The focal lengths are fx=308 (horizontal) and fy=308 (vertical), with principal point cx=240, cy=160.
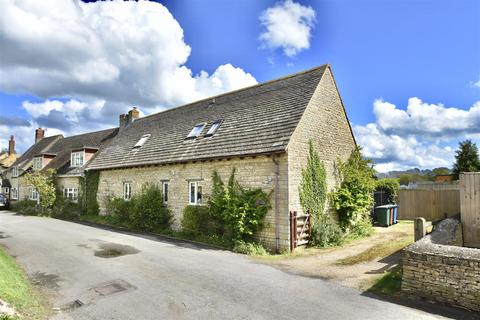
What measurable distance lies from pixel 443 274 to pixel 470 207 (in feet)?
17.3

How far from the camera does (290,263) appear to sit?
34.5ft

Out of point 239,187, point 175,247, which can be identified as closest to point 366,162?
point 239,187

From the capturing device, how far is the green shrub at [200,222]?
14284mm

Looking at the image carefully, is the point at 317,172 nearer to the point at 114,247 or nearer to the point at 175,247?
the point at 175,247

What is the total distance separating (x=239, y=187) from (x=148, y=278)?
5970mm

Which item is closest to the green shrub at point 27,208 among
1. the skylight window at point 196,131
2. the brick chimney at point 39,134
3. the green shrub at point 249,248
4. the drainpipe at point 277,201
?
the brick chimney at point 39,134

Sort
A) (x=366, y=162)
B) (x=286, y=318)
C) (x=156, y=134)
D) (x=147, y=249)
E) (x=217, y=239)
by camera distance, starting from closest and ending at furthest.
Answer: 1. (x=286, y=318)
2. (x=147, y=249)
3. (x=217, y=239)
4. (x=366, y=162)
5. (x=156, y=134)

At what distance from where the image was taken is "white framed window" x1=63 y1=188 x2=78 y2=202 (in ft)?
88.5

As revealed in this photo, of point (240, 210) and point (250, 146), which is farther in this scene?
point (250, 146)

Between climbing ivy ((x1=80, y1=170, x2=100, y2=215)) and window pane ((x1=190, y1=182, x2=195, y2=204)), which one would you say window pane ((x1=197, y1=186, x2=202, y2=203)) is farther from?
climbing ivy ((x1=80, y1=170, x2=100, y2=215))

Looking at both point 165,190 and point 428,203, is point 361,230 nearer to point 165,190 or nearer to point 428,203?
point 428,203

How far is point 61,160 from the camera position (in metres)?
32.0

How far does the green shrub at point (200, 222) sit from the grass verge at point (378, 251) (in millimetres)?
5790

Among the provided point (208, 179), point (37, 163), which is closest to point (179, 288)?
point (208, 179)
